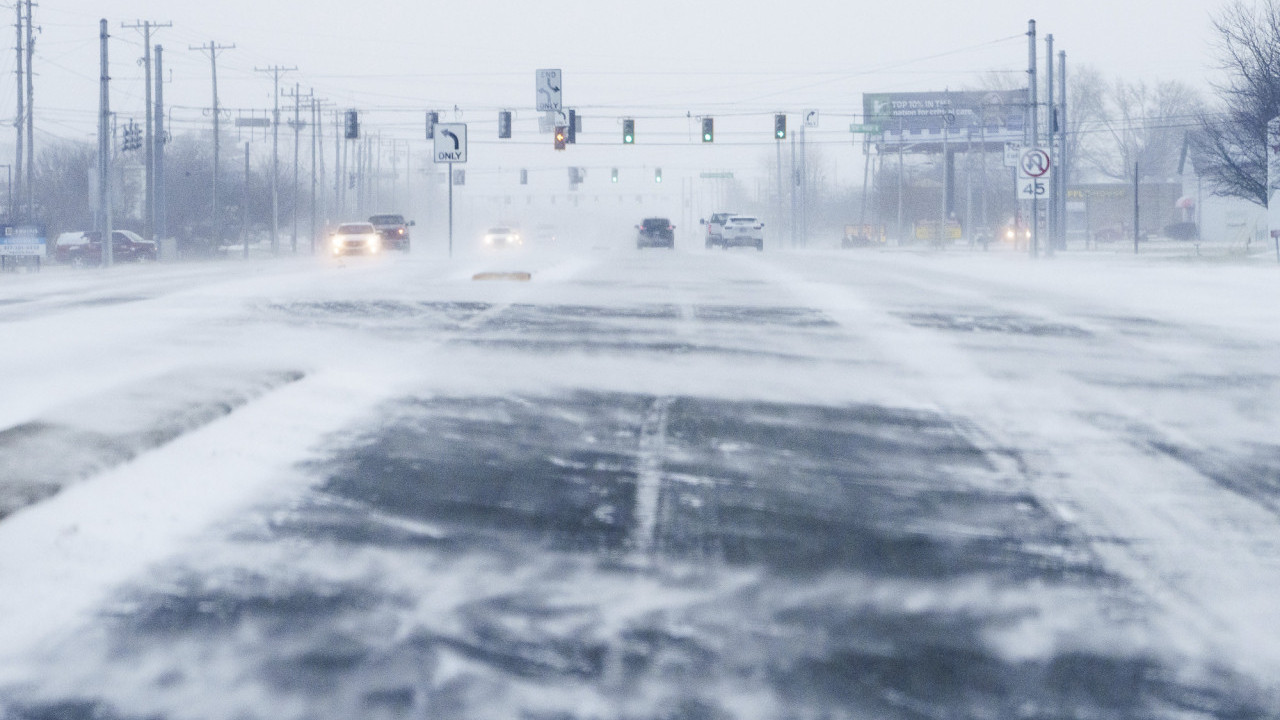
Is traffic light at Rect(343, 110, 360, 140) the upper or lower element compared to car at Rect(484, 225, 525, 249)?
upper

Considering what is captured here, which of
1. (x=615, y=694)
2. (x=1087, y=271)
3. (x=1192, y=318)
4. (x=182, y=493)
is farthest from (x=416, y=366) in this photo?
(x=1087, y=271)

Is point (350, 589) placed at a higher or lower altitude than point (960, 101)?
lower

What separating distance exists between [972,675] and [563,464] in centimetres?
362

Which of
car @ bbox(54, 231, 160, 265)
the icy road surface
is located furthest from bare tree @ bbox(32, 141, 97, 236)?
the icy road surface

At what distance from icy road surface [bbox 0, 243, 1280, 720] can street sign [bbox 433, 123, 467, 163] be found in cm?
2577

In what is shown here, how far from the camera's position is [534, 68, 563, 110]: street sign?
2149 inches

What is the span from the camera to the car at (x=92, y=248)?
58781 mm

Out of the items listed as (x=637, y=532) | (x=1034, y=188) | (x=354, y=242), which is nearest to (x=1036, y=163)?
(x=1034, y=188)

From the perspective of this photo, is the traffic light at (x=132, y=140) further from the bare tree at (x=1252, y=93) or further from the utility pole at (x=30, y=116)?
the bare tree at (x=1252, y=93)

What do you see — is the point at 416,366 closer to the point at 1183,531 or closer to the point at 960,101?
the point at 1183,531

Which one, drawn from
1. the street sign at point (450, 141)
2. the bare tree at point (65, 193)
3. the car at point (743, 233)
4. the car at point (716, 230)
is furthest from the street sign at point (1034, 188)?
the bare tree at point (65, 193)

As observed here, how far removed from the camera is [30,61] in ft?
226

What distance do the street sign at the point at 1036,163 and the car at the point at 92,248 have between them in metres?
34.8

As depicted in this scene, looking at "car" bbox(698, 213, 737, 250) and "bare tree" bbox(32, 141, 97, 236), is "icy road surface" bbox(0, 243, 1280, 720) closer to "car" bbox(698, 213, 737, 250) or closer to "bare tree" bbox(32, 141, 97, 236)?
"car" bbox(698, 213, 737, 250)
